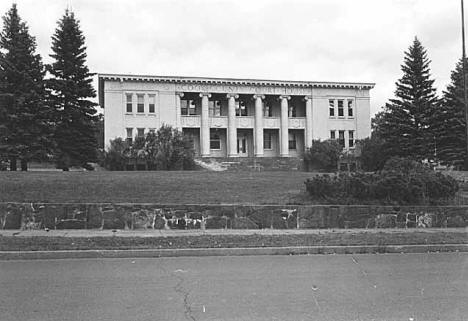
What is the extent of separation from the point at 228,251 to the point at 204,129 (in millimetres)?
40959

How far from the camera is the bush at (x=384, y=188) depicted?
17.2 metres

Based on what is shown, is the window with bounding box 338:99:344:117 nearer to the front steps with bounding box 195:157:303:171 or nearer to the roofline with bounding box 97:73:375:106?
the roofline with bounding box 97:73:375:106

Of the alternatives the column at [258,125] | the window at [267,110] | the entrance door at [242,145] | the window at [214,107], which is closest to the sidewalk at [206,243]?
the column at [258,125]

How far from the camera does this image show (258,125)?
53.7 meters

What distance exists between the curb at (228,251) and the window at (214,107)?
42.5 m

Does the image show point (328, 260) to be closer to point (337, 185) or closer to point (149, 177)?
point (337, 185)

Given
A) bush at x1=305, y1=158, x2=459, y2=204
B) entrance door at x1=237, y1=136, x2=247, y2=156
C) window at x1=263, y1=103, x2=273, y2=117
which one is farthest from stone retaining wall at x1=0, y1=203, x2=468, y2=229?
window at x1=263, y1=103, x2=273, y2=117

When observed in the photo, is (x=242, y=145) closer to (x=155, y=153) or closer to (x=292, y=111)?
(x=292, y=111)

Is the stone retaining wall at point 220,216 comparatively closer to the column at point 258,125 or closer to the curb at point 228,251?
the curb at point 228,251

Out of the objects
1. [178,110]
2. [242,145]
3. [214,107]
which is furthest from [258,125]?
[178,110]

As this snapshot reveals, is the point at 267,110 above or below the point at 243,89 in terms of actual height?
below

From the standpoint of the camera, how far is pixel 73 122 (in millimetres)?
38438

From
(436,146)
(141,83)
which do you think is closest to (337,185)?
(436,146)

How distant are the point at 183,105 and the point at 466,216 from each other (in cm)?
3891
